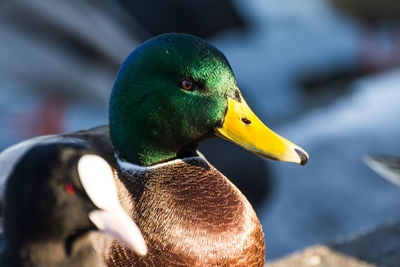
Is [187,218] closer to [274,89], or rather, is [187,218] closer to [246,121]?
[246,121]

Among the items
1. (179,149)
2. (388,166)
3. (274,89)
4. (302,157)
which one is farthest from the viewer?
(274,89)

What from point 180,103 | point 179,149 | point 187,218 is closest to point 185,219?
point 187,218

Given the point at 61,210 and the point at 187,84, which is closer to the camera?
the point at 61,210

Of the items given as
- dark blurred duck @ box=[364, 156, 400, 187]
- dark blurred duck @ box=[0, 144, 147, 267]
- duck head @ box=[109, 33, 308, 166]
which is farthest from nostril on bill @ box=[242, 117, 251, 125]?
dark blurred duck @ box=[364, 156, 400, 187]

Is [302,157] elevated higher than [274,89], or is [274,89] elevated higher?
[302,157]

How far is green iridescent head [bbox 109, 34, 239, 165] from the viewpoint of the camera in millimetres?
1588

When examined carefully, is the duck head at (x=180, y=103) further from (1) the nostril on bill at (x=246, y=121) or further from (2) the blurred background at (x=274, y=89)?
(2) the blurred background at (x=274, y=89)

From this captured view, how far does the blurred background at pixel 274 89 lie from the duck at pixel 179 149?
1.06m

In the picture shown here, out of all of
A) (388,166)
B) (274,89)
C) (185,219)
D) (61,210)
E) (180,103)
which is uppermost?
(180,103)

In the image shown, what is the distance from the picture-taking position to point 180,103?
63.9 inches

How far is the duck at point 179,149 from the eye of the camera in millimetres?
1570

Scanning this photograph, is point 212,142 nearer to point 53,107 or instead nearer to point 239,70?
point 53,107

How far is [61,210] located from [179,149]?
0.42m

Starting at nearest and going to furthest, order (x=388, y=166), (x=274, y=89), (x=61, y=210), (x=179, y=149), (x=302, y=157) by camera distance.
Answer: (x=61, y=210) → (x=302, y=157) → (x=179, y=149) → (x=388, y=166) → (x=274, y=89)
